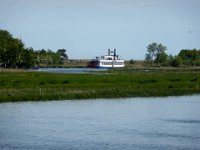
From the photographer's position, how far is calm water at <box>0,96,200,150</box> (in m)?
36.4

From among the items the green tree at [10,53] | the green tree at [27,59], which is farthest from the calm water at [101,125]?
the green tree at [27,59]

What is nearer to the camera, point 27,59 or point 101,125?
point 101,125

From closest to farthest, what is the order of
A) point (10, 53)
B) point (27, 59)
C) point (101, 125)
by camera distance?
point (101, 125), point (10, 53), point (27, 59)

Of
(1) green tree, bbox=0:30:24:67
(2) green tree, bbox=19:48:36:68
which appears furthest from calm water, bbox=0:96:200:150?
(2) green tree, bbox=19:48:36:68

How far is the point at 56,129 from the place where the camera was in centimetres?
4259

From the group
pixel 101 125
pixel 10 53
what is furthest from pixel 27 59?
pixel 101 125

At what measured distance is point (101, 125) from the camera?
45094mm

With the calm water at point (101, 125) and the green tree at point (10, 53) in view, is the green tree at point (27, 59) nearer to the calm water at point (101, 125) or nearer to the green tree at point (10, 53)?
the green tree at point (10, 53)

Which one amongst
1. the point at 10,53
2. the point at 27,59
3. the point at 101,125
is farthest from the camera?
the point at 27,59

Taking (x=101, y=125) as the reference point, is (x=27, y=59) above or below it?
above

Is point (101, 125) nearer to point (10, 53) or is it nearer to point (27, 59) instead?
point (10, 53)

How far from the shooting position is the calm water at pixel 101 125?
36.4 meters

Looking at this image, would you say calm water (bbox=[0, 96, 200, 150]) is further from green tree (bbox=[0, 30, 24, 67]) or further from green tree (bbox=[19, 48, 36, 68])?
green tree (bbox=[19, 48, 36, 68])

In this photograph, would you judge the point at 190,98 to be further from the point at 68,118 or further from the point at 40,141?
the point at 40,141
